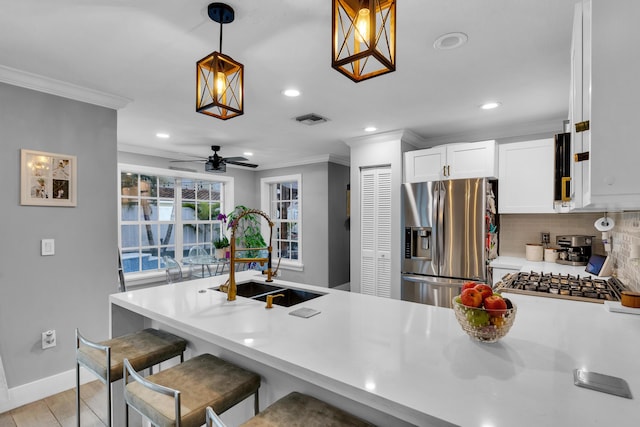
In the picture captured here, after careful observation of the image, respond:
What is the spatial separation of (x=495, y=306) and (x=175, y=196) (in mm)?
5288

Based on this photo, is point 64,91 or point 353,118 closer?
point 64,91

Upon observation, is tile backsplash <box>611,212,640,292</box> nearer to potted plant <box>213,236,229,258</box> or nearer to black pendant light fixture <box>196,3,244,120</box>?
black pendant light fixture <box>196,3,244,120</box>

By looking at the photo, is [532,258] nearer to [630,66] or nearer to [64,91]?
[630,66]

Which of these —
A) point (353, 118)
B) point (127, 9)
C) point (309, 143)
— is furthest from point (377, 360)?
point (309, 143)

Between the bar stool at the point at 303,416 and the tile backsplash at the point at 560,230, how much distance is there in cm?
219

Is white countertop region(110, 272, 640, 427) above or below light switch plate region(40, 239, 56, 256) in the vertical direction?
below

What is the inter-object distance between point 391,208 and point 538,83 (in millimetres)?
1932

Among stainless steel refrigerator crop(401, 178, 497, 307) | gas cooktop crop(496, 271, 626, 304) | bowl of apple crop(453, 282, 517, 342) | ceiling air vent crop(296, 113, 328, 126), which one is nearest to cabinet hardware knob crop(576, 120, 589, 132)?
bowl of apple crop(453, 282, 517, 342)

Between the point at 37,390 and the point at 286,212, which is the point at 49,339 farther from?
the point at 286,212

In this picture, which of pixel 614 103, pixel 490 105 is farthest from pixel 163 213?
pixel 614 103

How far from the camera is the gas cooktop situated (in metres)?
1.97

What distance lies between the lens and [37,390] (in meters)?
2.50

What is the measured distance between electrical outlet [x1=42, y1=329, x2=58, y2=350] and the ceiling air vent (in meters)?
2.79

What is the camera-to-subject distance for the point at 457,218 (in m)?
3.46
